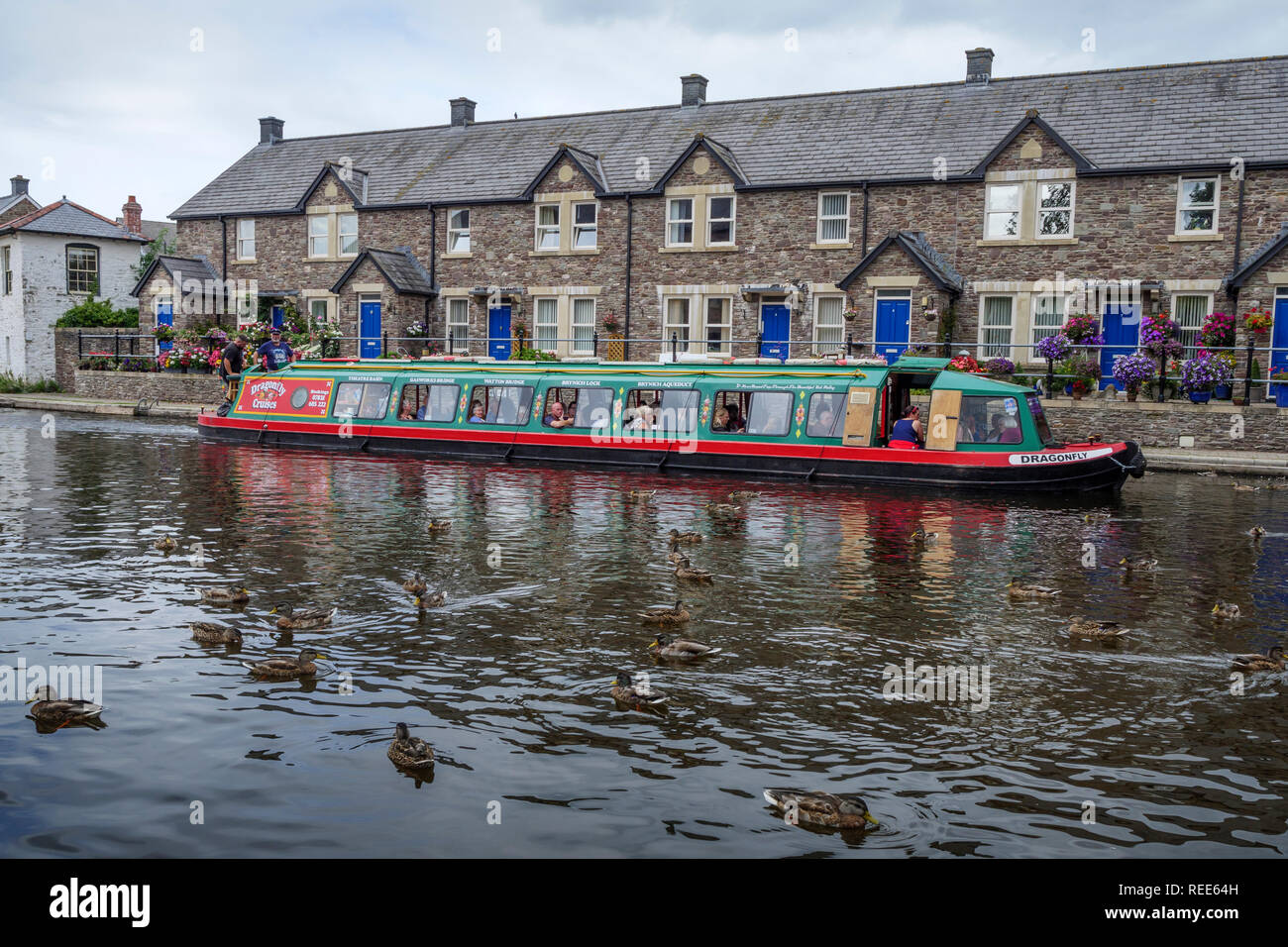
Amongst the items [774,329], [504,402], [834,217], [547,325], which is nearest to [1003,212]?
[834,217]

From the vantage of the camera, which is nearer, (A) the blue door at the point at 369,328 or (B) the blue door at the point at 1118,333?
(B) the blue door at the point at 1118,333

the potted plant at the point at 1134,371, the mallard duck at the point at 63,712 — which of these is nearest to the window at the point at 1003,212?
the potted plant at the point at 1134,371

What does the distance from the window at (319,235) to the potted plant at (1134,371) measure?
2756cm

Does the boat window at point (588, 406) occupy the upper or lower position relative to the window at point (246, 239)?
lower

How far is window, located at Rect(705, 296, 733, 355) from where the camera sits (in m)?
34.8

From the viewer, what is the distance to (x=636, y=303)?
118 ft

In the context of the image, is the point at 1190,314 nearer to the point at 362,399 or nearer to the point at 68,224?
the point at 362,399

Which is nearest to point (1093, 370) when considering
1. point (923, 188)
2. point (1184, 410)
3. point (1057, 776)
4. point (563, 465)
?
point (1184, 410)

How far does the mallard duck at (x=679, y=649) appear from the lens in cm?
899

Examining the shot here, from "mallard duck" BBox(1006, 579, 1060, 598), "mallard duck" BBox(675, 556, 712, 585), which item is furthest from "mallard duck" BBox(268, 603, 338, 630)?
"mallard duck" BBox(1006, 579, 1060, 598)

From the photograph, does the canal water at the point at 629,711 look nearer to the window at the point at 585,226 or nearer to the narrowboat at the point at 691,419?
the narrowboat at the point at 691,419

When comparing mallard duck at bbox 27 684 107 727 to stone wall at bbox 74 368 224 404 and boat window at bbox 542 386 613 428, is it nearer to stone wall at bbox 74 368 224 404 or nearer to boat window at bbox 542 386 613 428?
boat window at bbox 542 386 613 428

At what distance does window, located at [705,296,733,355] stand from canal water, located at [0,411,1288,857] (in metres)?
19.5
